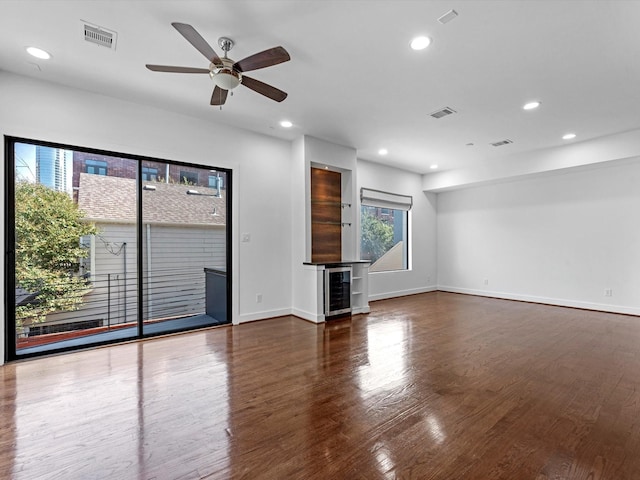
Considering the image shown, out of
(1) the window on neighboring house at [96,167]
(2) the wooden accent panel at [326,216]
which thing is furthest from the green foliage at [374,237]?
(1) the window on neighboring house at [96,167]

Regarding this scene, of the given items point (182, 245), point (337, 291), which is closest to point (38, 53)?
point (182, 245)

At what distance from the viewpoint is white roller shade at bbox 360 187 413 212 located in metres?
6.48

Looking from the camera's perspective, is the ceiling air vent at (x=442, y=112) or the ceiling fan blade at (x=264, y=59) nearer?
the ceiling fan blade at (x=264, y=59)

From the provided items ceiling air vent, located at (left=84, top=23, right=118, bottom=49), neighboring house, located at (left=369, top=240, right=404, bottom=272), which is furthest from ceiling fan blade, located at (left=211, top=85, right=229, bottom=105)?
neighboring house, located at (left=369, top=240, right=404, bottom=272)

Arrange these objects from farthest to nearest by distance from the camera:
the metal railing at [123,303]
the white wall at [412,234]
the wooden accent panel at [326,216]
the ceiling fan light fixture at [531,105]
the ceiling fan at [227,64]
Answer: the white wall at [412,234], the wooden accent panel at [326,216], the ceiling fan light fixture at [531,105], the metal railing at [123,303], the ceiling fan at [227,64]

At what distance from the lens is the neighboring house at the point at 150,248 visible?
3.69 metres

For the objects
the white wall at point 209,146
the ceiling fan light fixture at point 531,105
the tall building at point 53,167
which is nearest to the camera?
the white wall at point 209,146

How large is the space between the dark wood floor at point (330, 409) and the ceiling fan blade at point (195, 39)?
2664 mm

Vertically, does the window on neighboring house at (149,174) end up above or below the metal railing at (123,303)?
above

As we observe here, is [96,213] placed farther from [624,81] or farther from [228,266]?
[624,81]

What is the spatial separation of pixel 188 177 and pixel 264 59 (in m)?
2.48

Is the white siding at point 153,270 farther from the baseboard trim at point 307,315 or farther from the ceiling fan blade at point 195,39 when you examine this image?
the ceiling fan blade at point 195,39

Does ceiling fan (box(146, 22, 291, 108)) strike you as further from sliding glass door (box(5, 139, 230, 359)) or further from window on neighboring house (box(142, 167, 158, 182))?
sliding glass door (box(5, 139, 230, 359))

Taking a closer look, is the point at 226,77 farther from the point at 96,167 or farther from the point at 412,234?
the point at 412,234
